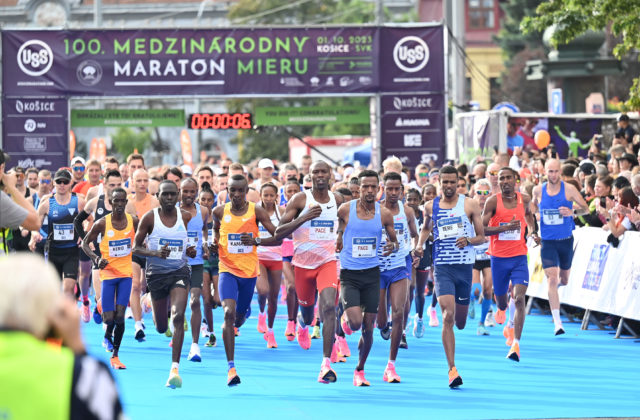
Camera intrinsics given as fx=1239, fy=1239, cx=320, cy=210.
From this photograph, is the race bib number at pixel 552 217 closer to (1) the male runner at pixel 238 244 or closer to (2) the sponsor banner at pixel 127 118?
(1) the male runner at pixel 238 244

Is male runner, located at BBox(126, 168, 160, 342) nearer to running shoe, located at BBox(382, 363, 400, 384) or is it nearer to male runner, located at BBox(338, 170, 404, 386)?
male runner, located at BBox(338, 170, 404, 386)

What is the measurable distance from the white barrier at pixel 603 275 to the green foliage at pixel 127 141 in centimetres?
6544

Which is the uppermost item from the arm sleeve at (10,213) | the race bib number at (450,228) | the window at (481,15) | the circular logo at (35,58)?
the window at (481,15)

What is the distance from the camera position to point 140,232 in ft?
36.0

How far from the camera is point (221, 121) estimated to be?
25.5 metres

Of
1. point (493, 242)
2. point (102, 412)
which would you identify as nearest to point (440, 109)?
point (493, 242)

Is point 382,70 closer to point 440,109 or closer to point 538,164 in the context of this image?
point 440,109

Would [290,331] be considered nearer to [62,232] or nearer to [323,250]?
[62,232]

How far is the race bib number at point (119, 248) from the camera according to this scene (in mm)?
11914

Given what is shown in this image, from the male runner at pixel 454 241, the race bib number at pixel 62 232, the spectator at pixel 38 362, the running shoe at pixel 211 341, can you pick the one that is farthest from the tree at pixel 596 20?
the spectator at pixel 38 362

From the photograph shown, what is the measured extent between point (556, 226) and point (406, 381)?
4.26 m

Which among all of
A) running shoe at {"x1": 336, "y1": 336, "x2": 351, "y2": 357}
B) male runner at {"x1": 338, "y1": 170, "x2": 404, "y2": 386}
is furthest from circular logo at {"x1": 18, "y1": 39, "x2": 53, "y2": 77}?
male runner at {"x1": 338, "y1": 170, "x2": 404, "y2": 386}

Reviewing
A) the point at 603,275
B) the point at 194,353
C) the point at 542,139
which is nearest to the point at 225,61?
the point at 542,139

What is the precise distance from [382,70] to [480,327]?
420 inches
